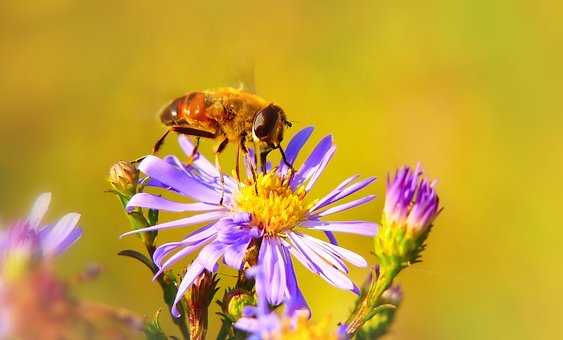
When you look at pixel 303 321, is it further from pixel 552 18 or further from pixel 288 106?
pixel 552 18

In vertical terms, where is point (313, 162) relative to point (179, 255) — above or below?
above

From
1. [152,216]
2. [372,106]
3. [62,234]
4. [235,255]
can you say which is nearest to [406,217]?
[235,255]

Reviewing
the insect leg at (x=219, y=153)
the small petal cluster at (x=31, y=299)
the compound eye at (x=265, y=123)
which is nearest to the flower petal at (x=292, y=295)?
the insect leg at (x=219, y=153)

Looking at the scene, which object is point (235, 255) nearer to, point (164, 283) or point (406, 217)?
point (164, 283)

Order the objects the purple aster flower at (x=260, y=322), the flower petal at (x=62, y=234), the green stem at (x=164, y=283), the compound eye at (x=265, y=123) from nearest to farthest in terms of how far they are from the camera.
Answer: the purple aster flower at (x=260, y=322), the flower petal at (x=62, y=234), the green stem at (x=164, y=283), the compound eye at (x=265, y=123)

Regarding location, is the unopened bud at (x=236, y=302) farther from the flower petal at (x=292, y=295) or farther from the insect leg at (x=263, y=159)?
the insect leg at (x=263, y=159)

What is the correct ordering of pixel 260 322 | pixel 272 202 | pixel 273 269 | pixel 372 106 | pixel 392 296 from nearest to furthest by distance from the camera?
pixel 260 322 → pixel 273 269 → pixel 272 202 → pixel 392 296 → pixel 372 106
